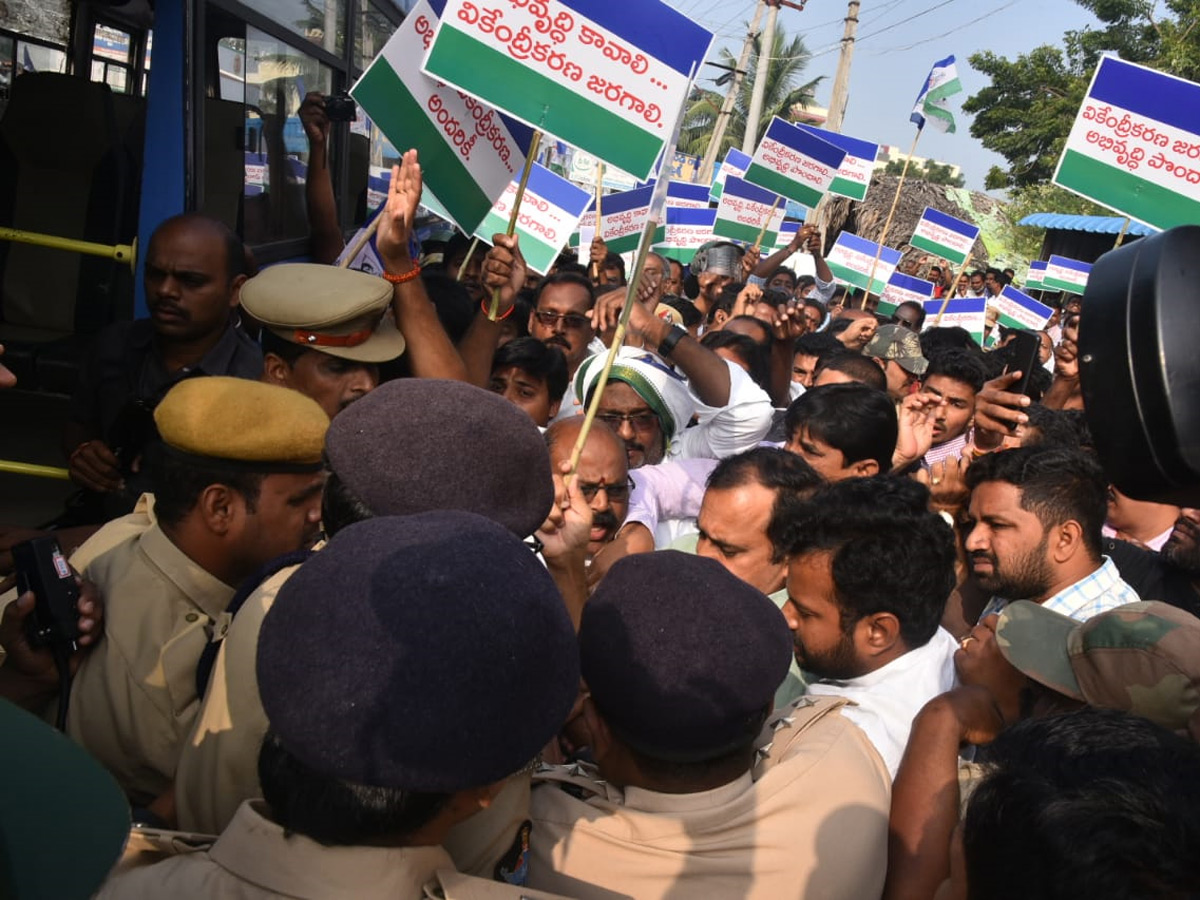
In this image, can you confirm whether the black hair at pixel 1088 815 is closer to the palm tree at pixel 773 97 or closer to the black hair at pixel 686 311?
the black hair at pixel 686 311

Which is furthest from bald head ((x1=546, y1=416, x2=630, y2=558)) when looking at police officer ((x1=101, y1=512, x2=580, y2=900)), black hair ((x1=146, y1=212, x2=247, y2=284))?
police officer ((x1=101, y1=512, x2=580, y2=900))

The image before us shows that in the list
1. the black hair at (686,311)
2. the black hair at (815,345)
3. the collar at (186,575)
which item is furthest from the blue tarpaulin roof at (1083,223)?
the collar at (186,575)

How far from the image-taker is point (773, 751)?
175cm

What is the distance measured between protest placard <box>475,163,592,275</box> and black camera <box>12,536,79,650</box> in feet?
14.9

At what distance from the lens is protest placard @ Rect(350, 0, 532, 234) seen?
11.9 ft

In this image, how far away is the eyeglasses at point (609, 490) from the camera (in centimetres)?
299

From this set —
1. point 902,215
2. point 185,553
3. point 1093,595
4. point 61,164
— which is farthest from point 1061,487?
point 902,215

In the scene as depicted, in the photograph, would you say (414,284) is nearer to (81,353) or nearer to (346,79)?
(81,353)

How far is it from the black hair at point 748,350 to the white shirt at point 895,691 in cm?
297

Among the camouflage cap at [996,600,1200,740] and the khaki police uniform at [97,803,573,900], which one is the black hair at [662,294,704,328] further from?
the khaki police uniform at [97,803,573,900]

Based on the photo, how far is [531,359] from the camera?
4.01m

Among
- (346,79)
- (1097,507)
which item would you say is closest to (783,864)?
(1097,507)

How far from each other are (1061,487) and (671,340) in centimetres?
155

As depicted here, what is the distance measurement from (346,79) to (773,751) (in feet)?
16.0
